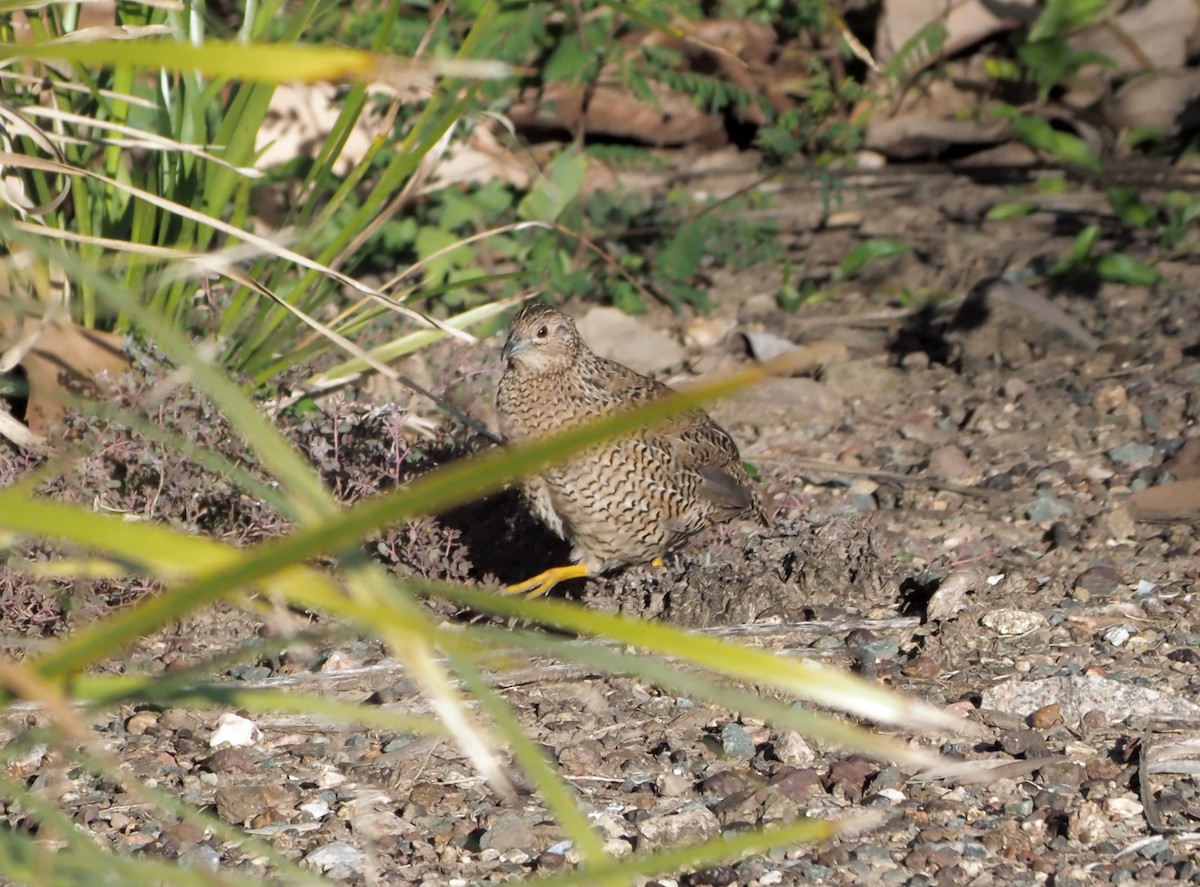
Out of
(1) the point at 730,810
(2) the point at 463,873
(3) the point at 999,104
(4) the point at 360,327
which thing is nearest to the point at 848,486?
(4) the point at 360,327

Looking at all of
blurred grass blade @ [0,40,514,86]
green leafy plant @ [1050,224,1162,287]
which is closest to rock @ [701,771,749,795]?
blurred grass blade @ [0,40,514,86]

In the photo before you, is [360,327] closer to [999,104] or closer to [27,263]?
[27,263]

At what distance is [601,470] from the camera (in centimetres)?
432

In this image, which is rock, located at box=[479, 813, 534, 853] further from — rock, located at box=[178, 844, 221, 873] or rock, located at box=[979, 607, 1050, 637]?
rock, located at box=[979, 607, 1050, 637]

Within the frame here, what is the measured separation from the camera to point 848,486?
5.25m

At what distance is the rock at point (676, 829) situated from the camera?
3.26 meters

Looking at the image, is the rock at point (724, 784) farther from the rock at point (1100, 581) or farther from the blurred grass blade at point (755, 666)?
the blurred grass blade at point (755, 666)

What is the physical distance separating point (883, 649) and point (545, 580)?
948 mm

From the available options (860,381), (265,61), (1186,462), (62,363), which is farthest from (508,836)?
(860,381)

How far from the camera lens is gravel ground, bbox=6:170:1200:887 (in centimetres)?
325

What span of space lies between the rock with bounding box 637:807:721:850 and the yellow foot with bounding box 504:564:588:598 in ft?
3.66

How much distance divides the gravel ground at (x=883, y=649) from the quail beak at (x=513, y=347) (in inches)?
18.2

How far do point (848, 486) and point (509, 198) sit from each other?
7.06ft

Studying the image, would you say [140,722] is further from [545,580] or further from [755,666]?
[755,666]
